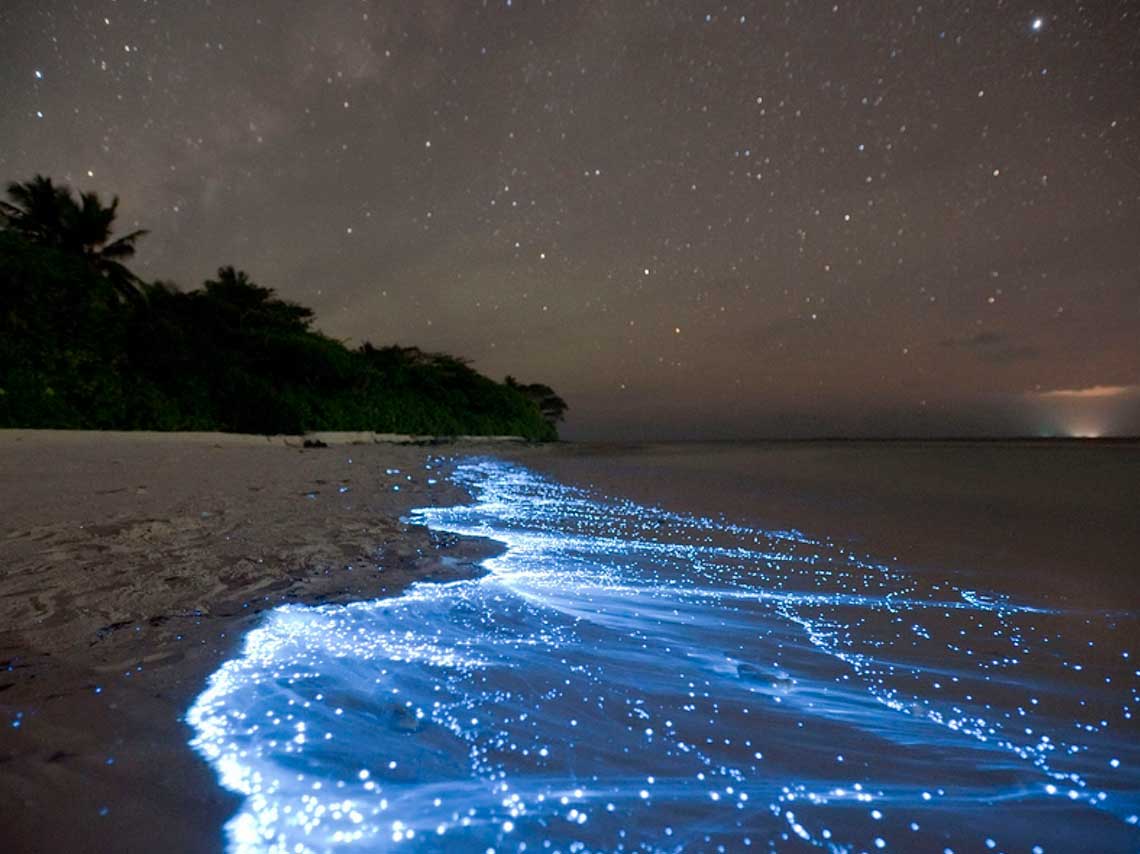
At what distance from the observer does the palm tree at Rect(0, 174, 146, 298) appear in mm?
15516

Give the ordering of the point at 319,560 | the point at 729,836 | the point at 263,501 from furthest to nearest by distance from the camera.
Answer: the point at 263,501 < the point at 319,560 < the point at 729,836

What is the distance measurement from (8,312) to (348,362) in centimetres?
1053

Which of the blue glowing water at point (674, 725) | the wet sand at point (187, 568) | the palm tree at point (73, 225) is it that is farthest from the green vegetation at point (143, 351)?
the blue glowing water at point (674, 725)

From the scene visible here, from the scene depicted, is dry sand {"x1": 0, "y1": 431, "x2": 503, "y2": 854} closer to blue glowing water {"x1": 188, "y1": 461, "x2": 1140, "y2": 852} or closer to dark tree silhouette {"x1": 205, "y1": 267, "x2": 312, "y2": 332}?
blue glowing water {"x1": 188, "y1": 461, "x2": 1140, "y2": 852}

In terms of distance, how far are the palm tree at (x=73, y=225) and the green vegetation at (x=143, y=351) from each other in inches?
1.2

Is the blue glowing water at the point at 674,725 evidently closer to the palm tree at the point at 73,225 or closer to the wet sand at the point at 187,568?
the wet sand at the point at 187,568

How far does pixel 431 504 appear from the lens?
4.91 metres

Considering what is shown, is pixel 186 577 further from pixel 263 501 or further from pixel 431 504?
pixel 431 504

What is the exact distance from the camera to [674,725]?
4.27 feet

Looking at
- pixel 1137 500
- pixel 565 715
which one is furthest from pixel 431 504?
pixel 1137 500

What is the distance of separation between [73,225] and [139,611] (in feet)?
67.7

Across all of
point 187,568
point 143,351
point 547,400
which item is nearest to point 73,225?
point 143,351

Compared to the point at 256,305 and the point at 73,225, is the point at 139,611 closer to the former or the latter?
the point at 73,225

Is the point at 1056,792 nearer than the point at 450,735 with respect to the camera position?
Yes
